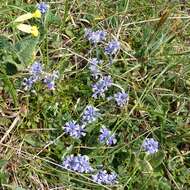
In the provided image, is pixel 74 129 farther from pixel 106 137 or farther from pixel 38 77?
pixel 38 77

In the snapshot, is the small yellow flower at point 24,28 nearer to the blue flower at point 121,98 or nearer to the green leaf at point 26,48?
the green leaf at point 26,48

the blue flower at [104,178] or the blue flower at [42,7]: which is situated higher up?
the blue flower at [42,7]

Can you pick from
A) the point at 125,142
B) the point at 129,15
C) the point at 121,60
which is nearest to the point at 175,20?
the point at 129,15

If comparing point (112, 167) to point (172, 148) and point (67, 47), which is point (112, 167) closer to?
point (172, 148)

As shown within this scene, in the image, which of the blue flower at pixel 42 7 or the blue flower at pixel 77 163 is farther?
the blue flower at pixel 42 7

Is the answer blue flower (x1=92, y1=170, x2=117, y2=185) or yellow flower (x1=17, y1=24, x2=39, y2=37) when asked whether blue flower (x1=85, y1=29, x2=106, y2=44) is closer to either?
yellow flower (x1=17, y1=24, x2=39, y2=37)

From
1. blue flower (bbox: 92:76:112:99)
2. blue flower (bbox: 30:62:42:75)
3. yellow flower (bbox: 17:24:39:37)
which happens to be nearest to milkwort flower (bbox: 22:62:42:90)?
blue flower (bbox: 30:62:42:75)

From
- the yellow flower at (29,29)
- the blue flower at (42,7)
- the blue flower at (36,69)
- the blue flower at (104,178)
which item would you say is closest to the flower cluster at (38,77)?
the blue flower at (36,69)
